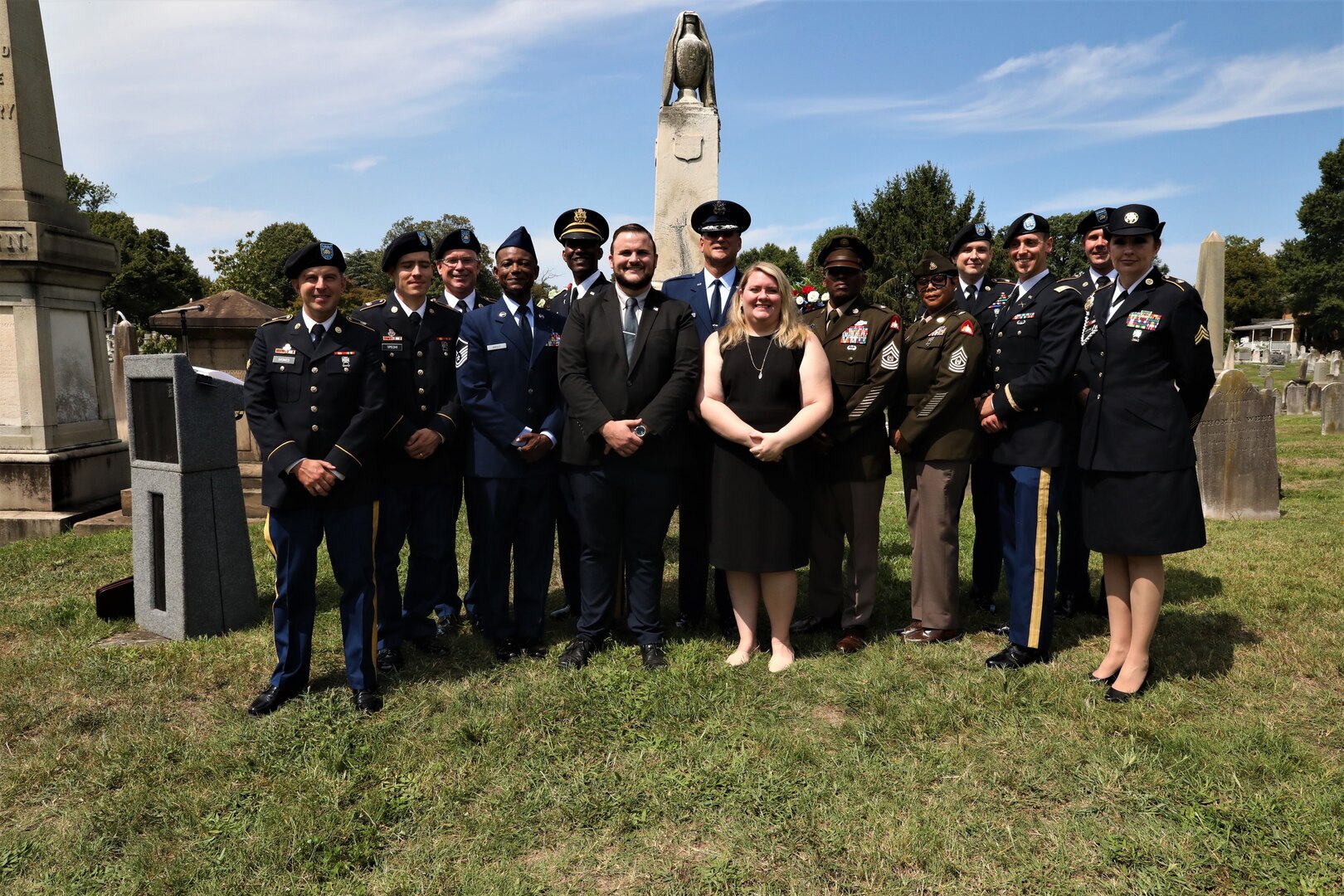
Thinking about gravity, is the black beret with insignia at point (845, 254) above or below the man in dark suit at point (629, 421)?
above

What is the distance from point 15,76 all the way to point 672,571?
7420 millimetres

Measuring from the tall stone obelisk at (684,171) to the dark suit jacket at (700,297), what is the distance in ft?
15.2

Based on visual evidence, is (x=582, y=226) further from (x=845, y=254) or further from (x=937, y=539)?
(x=937, y=539)

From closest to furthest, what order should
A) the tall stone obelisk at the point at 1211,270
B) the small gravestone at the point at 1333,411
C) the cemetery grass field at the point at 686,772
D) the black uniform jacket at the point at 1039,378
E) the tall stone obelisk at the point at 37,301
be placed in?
the cemetery grass field at the point at 686,772, the black uniform jacket at the point at 1039,378, the tall stone obelisk at the point at 37,301, the tall stone obelisk at the point at 1211,270, the small gravestone at the point at 1333,411

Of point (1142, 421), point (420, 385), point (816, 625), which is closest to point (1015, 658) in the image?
point (816, 625)

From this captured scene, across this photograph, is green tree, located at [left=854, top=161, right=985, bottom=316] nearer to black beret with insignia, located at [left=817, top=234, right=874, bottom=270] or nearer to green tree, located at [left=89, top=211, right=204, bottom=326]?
black beret with insignia, located at [left=817, top=234, right=874, bottom=270]

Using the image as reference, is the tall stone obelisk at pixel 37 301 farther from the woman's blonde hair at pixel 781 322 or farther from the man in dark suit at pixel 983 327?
the man in dark suit at pixel 983 327

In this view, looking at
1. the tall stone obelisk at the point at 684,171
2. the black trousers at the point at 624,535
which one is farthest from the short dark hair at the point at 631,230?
the tall stone obelisk at the point at 684,171

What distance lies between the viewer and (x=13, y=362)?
7773 millimetres

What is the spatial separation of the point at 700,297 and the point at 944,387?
145 centimetres

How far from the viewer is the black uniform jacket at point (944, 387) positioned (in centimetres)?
452

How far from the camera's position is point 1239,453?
8.17 meters

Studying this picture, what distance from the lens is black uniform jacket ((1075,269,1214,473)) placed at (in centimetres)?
374

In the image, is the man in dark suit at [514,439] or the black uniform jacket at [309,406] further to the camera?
the man in dark suit at [514,439]
